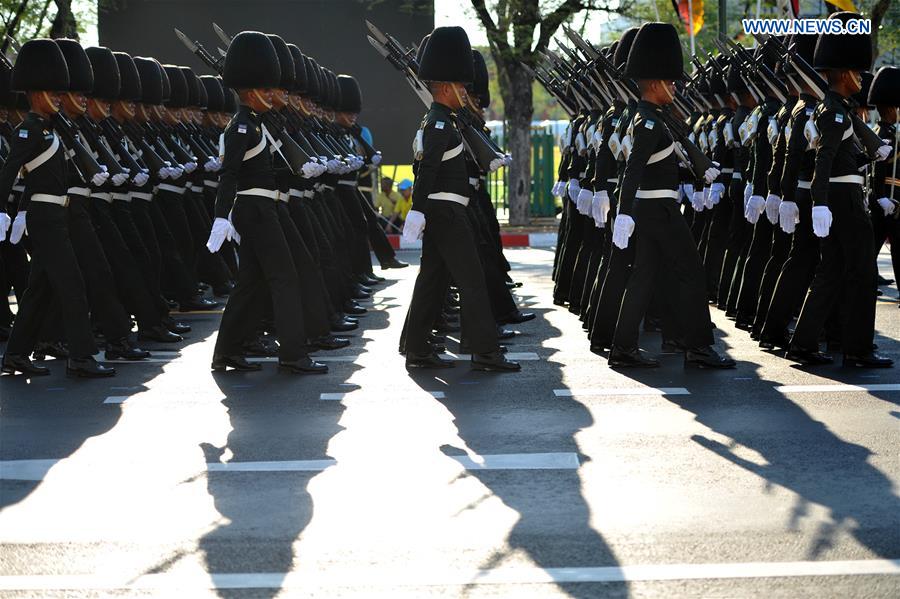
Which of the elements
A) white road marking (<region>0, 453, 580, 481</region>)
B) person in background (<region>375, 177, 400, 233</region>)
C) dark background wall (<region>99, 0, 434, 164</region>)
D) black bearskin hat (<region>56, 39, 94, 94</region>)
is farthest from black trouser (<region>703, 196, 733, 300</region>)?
dark background wall (<region>99, 0, 434, 164</region>)

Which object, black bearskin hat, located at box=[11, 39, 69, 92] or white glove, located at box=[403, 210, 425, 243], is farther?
black bearskin hat, located at box=[11, 39, 69, 92]

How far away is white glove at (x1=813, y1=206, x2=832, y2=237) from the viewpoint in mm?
9703

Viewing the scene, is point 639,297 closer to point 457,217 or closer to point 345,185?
point 457,217

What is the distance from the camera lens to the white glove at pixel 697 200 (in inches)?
519

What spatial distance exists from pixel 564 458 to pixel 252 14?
20519mm

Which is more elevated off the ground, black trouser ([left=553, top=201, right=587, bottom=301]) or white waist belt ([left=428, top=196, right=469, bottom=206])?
white waist belt ([left=428, top=196, right=469, bottom=206])

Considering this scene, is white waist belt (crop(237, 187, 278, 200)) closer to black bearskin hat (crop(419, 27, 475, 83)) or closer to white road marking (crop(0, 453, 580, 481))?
black bearskin hat (crop(419, 27, 475, 83))

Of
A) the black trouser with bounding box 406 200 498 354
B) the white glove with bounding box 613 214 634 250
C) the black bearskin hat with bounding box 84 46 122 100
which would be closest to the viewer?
the white glove with bounding box 613 214 634 250

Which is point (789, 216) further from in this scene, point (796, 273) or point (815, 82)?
point (815, 82)

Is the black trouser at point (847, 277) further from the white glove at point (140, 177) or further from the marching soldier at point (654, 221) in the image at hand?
the white glove at point (140, 177)

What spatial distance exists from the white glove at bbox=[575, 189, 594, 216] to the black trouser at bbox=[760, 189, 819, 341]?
2.04 meters

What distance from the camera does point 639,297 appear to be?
33.3 feet

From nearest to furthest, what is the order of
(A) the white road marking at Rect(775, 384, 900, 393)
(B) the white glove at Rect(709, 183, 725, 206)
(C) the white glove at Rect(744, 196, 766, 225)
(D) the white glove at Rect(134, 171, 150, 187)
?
(A) the white road marking at Rect(775, 384, 900, 393) → (C) the white glove at Rect(744, 196, 766, 225) → (D) the white glove at Rect(134, 171, 150, 187) → (B) the white glove at Rect(709, 183, 725, 206)

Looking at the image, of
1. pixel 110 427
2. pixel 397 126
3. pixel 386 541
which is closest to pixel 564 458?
pixel 386 541
